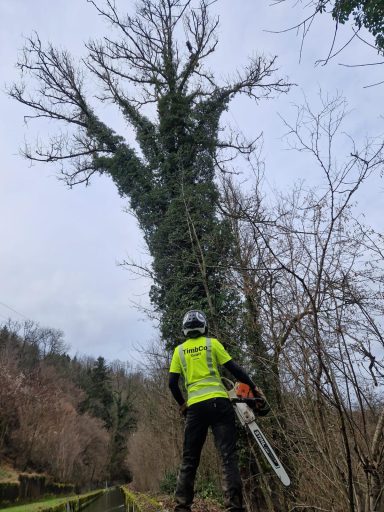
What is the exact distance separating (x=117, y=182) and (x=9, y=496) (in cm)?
1607

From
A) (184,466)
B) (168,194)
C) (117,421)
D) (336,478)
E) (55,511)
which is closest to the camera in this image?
(336,478)

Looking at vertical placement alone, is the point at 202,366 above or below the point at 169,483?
above

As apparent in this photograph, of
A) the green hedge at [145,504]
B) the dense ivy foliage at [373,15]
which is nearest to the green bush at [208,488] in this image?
the green hedge at [145,504]

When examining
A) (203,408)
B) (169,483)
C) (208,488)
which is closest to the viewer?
(203,408)

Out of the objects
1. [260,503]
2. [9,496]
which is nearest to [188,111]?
[260,503]

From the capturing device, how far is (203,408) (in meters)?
4.44

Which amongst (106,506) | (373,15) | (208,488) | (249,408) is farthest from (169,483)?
(106,506)

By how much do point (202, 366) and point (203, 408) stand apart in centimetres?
43

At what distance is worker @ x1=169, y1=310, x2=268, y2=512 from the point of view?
4.18 m

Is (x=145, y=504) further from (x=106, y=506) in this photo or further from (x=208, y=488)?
(x=106, y=506)

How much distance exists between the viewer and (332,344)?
363 cm

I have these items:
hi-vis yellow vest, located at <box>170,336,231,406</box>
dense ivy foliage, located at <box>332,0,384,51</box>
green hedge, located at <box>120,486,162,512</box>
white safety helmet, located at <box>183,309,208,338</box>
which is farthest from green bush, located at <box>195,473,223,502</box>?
dense ivy foliage, located at <box>332,0,384,51</box>

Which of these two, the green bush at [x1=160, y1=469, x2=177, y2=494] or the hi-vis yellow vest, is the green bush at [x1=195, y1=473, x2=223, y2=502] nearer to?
the green bush at [x1=160, y1=469, x2=177, y2=494]

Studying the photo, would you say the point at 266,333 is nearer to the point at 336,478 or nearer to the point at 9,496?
the point at 336,478
